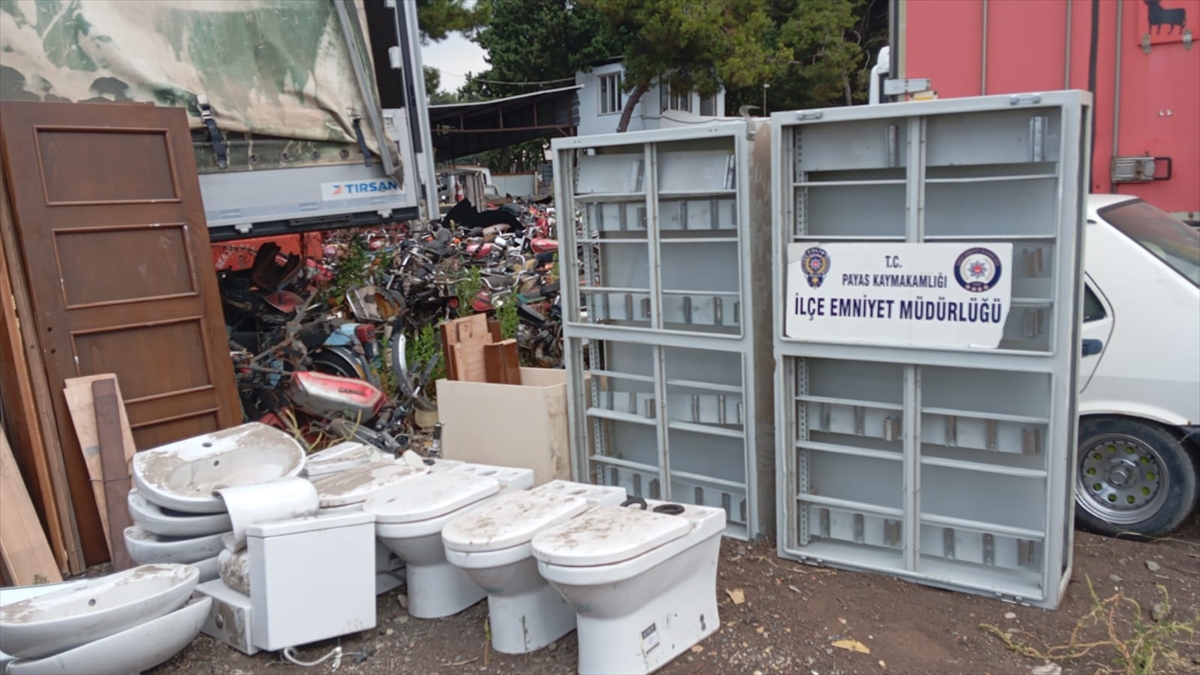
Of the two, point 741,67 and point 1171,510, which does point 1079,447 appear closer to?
point 1171,510

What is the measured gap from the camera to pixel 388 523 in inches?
140

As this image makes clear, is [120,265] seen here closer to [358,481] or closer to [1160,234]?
A: [358,481]

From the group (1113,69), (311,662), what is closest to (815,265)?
(311,662)

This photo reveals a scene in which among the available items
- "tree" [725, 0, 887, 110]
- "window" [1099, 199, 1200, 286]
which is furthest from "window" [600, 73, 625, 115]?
"window" [1099, 199, 1200, 286]

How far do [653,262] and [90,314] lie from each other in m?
3.06

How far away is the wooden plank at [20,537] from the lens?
13.5 ft

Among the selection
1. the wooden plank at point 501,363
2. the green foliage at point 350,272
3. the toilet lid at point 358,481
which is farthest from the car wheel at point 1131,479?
the green foliage at point 350,272

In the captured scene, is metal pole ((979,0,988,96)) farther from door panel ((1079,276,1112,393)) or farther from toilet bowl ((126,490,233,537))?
toilet bowl ((126,490,233,537))

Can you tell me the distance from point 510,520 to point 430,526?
0.40 metres

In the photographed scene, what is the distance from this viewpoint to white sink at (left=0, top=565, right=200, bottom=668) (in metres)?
3.02

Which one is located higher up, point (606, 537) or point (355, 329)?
point (355, 329)

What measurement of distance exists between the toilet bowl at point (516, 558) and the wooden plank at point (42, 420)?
2393mm

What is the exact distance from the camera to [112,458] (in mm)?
4531

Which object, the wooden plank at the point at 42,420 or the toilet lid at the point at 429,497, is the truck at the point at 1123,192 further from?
the wooden plank at the point at 42,420
